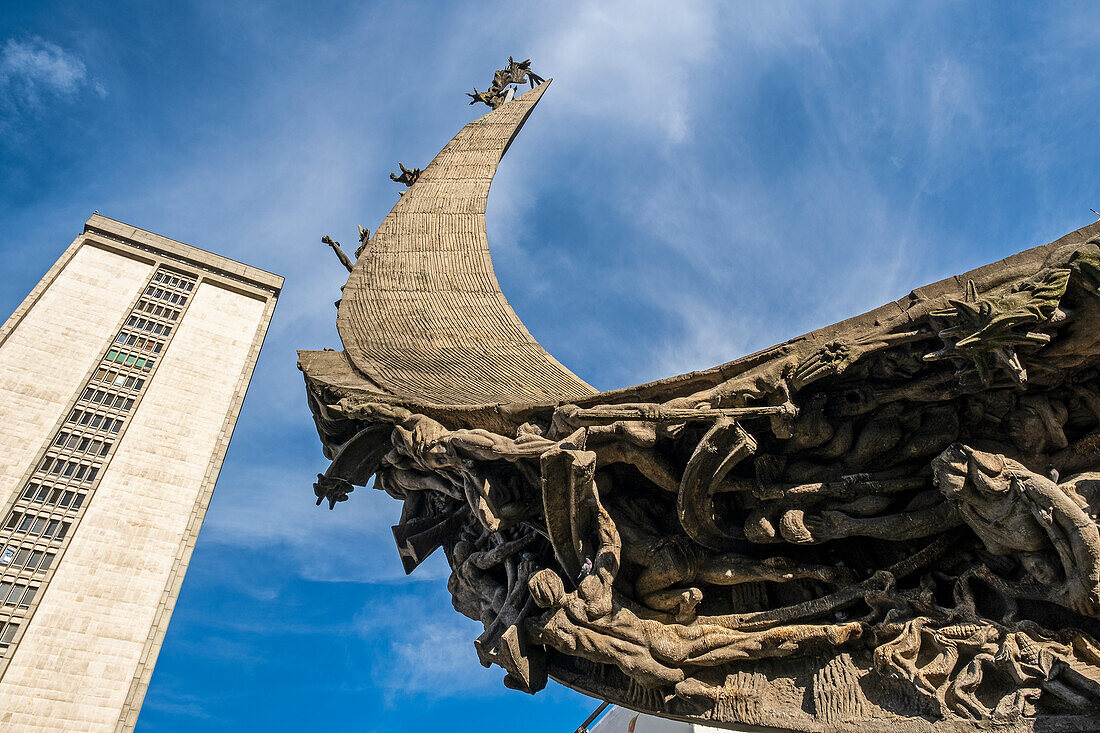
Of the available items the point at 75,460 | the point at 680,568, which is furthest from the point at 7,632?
the point at 680,568

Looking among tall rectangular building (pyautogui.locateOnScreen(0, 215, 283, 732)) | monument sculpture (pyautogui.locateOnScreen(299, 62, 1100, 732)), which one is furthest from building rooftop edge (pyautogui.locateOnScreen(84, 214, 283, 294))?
monument sculpture (pyautogui.locateOnScreen(299, 62, 1100, 732))

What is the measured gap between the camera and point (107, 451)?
1284 inches

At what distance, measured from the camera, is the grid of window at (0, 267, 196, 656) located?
2814 cm

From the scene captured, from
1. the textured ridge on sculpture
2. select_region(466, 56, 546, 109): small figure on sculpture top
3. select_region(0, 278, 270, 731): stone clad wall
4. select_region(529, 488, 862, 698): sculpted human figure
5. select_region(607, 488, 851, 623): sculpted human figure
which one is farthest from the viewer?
select_region(0, 278, 270, 731): stone clad wall

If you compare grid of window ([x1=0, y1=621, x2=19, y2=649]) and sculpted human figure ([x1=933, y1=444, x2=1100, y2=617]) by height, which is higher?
grid of window ([x1=0, y1=621, x2=19, y2=649])

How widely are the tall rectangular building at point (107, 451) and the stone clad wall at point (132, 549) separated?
5 cm

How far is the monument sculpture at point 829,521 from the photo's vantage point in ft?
13.4

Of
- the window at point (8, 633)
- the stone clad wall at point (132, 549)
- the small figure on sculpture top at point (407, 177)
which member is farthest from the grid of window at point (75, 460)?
the small figure on sculpture top at point (407, 177)

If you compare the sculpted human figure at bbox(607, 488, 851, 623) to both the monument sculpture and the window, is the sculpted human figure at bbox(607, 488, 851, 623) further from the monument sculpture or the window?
the window

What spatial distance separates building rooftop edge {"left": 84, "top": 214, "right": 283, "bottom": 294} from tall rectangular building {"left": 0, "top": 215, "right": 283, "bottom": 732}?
81 mm

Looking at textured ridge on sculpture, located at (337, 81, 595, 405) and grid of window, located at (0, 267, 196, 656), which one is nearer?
textured ridge on sculpture, located at (337, 81, 595, 405)

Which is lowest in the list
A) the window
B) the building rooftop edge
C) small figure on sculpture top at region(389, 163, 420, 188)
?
small figure on sculpture top at region(389, 163, 420, 188)

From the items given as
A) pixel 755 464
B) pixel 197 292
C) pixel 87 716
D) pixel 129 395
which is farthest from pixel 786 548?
pixel 197 292

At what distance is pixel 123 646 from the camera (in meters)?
27.5
